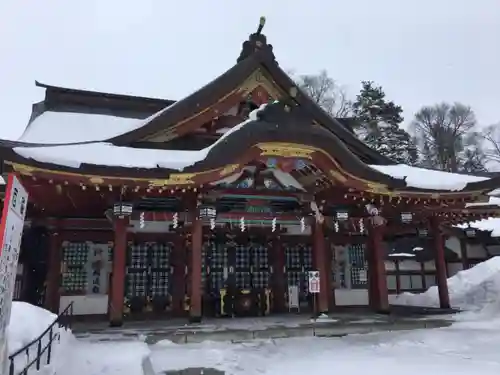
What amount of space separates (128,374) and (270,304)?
779 centimetres

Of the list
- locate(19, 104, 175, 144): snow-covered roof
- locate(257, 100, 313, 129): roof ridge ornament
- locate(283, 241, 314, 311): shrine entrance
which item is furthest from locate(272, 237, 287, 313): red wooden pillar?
locate(19, 104, 175, 144): snow-covered roof

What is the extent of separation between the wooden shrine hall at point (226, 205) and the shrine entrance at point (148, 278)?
0.03 metres

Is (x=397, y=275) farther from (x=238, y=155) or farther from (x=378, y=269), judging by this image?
(x=238, y=155)

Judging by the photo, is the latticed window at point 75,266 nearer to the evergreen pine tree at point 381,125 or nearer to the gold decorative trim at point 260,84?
the gold decorative trim at point 260,84

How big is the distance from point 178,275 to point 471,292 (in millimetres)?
11448

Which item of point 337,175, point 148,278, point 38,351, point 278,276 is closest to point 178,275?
point 148,278

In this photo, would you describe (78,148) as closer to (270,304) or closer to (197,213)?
(197,213)

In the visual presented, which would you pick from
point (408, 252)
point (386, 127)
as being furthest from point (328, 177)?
point (386, 127)

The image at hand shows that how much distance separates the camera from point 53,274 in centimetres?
1216

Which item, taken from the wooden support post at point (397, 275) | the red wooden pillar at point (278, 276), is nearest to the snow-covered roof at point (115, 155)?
the red wooden pillar at point (278, 276)

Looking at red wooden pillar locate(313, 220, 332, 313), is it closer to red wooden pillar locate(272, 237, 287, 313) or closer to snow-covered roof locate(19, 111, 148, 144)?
red wooden pillar locate(272, 237, 287, 313)

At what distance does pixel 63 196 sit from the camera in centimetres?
1052

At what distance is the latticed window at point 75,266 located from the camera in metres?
12.4

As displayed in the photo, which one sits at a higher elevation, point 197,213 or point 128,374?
point 197,213
